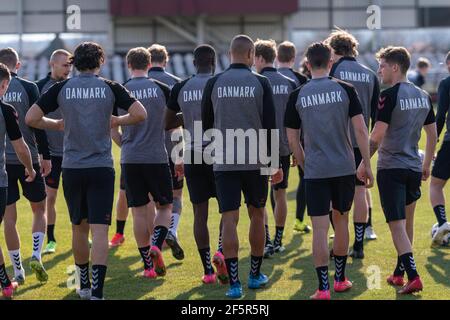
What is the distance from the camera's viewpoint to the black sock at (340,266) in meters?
7.88

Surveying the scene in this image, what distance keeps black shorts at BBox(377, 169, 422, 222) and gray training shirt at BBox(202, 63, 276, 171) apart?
3.57 ft

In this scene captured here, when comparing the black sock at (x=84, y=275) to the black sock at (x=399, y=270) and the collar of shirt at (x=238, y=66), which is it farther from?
the black sock at (x=399, y=270)

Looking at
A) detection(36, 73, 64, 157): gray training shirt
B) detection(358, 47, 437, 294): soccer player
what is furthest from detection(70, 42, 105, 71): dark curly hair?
detection(36, 73, 64, 157): gray training shirt

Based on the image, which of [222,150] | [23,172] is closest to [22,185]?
[23,172]

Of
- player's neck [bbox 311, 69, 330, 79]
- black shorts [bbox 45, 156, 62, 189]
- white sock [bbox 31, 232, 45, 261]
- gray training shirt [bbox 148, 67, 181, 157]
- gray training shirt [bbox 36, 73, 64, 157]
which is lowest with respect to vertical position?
white sock [bbox 31, 232, 45, 261]

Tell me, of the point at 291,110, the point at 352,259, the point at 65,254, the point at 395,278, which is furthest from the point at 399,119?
the point at 65,254

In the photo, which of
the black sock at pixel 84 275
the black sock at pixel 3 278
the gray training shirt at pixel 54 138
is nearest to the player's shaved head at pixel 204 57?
the black sock at pixel 84 275

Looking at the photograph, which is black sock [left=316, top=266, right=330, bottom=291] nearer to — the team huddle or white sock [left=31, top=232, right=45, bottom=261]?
the team huddle

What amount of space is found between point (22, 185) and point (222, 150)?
7.99ft

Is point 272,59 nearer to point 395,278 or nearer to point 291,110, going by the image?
point 291,110

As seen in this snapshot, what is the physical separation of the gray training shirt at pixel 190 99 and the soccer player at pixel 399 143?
1694 mm

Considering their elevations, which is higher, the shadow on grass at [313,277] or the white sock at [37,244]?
the white sock at [37,244]

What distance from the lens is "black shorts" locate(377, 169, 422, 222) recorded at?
773 cm

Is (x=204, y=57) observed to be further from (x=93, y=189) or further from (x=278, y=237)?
(x=278, y=237)
